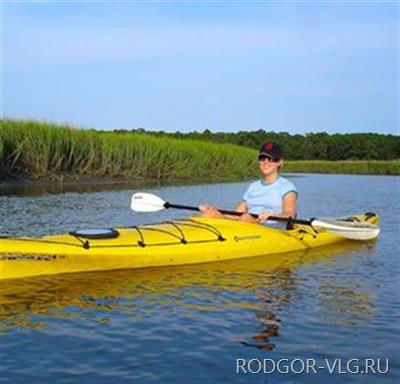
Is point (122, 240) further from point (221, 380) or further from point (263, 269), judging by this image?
point (221, 380)

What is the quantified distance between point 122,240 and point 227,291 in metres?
1.34

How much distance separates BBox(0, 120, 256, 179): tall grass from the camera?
60.1ft

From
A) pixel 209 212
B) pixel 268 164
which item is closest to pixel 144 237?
pixel 209 212

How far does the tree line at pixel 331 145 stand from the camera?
59.3 m

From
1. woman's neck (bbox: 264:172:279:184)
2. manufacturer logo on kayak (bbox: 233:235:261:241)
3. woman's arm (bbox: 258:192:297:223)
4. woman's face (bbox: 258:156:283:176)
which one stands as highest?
woman's face (bbox: 258:156:283:176)

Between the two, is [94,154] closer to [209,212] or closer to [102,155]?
[102,155]

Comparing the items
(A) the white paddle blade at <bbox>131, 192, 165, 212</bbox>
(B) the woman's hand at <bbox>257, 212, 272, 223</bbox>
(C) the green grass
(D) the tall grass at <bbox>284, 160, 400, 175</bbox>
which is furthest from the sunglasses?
(D) the tall grass at <bbox>284, 160, 400, 175</bbox>

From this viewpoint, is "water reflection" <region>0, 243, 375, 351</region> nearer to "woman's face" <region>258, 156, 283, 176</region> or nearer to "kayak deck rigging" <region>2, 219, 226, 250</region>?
"kayak deck rigging" <region>2, 219, 226, 250</region>

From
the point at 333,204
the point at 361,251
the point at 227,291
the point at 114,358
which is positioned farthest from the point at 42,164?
the point at 114,358

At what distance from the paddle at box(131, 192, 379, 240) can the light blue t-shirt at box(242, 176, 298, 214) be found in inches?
7.6

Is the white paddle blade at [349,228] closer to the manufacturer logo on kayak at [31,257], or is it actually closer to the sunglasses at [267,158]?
the sunglasses at [267,158]

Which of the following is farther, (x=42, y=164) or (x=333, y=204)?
(x=42, y=164)

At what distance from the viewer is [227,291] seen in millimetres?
5773

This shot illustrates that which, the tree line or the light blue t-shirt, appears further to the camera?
the tree line
